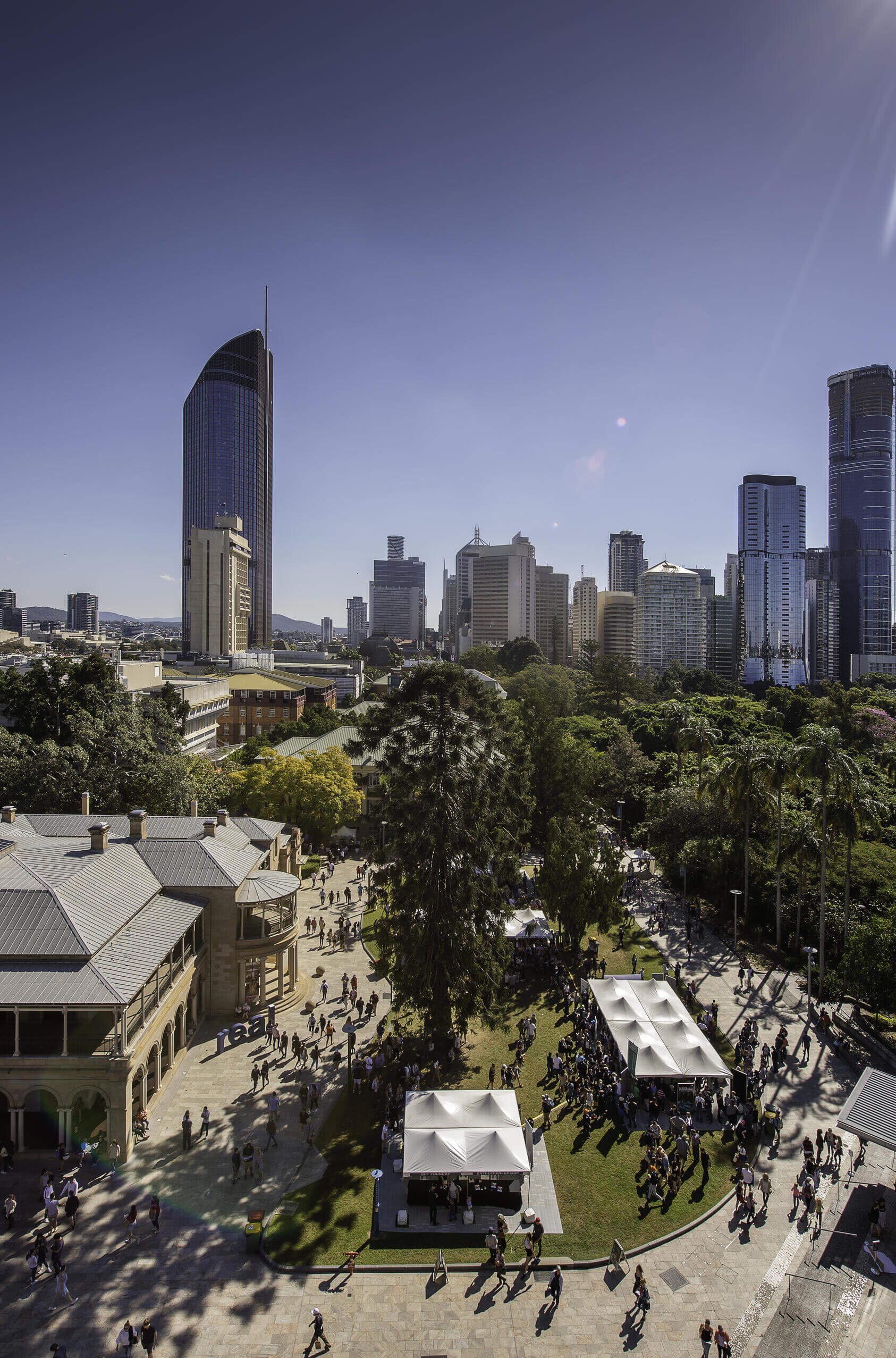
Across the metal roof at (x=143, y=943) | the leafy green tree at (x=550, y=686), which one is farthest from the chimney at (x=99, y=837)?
the leafy green tree at (x=550, y=686)

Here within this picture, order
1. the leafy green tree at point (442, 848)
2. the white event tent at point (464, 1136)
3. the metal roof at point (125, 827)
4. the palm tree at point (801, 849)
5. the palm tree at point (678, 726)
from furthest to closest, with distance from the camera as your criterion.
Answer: the palm tree at point (678, 726) → the palm tree at point (801, 849) → the metal roof at point (125, 827) → the leafy green tree at point (442, 848) → the white event tent at point (464, 1136)

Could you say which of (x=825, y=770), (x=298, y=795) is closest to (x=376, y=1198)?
(x=825, y=770)

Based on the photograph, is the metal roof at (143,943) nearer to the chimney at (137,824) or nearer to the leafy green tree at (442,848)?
the chimney at (137,824)

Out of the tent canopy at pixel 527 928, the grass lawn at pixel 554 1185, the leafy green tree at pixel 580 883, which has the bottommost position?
the grass lawn at pixel 554 1185

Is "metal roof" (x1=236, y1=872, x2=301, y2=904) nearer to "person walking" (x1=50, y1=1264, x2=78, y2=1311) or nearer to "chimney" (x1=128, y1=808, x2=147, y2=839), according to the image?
"chimney" (x1=128, y1=808, x2=147, y2=839)

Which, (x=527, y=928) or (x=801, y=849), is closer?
(x=527, y=928)

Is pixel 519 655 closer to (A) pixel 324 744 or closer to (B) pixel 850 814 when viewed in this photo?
(A) pixel 324 744
